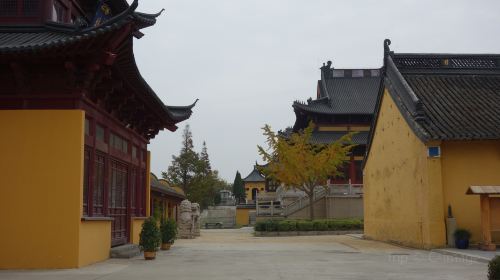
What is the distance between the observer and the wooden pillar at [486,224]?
51.7 feet

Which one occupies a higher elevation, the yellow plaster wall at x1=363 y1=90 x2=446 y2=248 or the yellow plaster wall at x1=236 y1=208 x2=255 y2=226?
the yellow plaster wall at x1=363 y1=90 x2=446 y2=248

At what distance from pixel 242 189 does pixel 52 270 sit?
2749 inches

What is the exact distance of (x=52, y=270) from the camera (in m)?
11.1

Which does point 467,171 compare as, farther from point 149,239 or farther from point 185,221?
point 185,221

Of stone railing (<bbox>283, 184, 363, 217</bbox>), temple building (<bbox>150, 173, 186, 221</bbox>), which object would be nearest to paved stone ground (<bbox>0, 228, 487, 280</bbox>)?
temple building (<bbox>150, 173, 186, 221</bbox>)

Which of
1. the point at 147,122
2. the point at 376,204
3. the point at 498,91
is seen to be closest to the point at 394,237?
the point at 376,204

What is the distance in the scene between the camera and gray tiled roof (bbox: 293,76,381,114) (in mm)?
48156

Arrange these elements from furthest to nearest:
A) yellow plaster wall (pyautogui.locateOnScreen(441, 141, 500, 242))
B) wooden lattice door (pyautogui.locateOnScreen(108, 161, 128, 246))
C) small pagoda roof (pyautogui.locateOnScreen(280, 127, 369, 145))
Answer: small pagoda roof (pyautogui.locateOnScreen(280, 127, 369, 145)), yellow plaster wall (pyautogui.locateOnScreen(441, 141, 500, 242)), wooden lattice door (pyautogui.locateOnScreen(108, 161, 128, 246))

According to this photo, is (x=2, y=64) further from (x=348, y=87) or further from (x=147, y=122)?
(x=348, y=87)

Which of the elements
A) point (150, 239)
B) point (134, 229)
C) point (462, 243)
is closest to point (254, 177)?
point (134, 229)

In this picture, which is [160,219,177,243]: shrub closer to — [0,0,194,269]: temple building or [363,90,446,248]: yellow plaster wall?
[0,0,194,269]: temple building

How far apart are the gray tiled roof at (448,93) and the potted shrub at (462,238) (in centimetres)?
283

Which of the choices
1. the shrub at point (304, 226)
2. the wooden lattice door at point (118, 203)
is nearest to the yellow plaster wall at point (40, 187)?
the wooden lattice door at point (118, 203)

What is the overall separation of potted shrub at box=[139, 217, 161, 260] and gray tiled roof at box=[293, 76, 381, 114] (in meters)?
32.9
